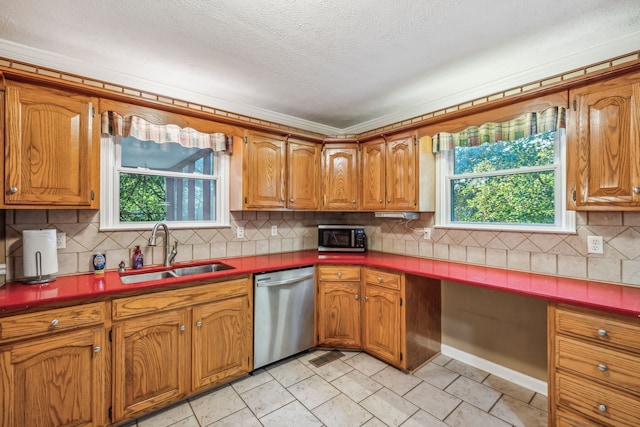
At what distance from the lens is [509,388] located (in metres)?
2.27

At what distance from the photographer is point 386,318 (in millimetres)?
2600

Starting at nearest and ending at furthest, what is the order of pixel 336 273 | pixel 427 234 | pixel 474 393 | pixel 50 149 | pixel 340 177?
pixel 50 149, pixel 474 393, pixel 336 273, pixel 427 234, pixel 340 177

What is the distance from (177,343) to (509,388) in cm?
244

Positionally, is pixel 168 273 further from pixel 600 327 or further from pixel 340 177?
pixel 600 327

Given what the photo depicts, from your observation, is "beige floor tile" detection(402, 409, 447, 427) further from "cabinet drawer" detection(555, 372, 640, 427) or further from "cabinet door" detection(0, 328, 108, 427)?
"cabinet door" detection(0, 328, 108, 427)

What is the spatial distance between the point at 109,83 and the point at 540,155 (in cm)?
331

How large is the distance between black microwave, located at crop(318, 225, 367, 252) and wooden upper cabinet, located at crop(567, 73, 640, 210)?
1.81m

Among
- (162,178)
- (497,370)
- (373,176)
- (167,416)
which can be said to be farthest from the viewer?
(373,176)

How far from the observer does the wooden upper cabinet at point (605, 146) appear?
1.65m

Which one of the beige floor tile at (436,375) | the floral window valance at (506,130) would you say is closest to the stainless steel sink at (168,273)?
the beige floor tile at (436,375)

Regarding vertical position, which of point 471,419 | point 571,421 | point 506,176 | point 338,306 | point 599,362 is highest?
Answer: point 506,176

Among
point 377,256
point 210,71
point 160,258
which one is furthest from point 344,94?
point 160,258

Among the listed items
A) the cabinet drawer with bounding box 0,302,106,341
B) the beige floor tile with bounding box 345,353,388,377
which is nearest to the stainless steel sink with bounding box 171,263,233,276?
the cabinet drawer with bounding box 0,302,106,341

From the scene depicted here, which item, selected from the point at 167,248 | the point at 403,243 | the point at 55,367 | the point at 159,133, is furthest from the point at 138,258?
the point at 403,243
